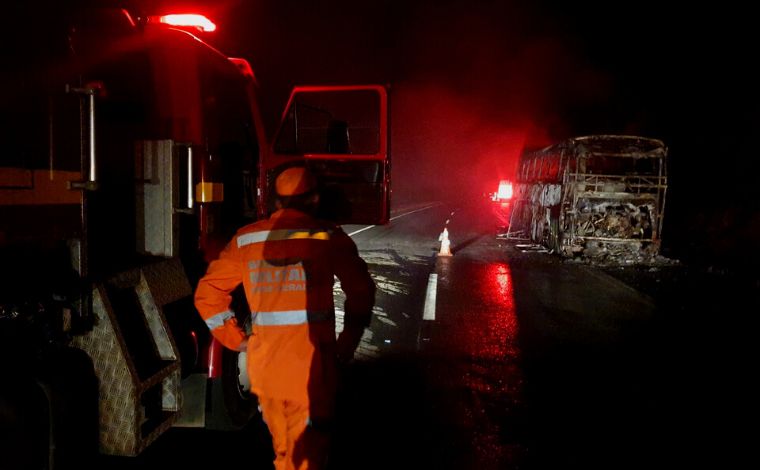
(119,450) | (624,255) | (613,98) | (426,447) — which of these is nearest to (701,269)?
(624,255)

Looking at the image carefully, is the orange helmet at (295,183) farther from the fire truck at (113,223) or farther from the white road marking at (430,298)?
the white road marking at (430,298)

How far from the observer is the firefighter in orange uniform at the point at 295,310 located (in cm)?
271

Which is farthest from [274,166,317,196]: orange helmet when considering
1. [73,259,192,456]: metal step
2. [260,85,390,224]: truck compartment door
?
[260,85,390,224]: truck compartment door

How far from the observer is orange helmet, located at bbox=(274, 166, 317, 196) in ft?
9.27

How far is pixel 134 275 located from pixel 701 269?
12419 millimetres

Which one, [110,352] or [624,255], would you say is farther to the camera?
[624,255]

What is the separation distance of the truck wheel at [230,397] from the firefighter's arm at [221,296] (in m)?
0.96

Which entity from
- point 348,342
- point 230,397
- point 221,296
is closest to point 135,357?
point 221,296

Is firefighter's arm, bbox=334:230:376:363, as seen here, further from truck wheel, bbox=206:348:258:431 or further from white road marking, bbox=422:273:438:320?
white road marking, bbox=422:273:438:320

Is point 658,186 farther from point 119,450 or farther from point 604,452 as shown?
point 119,450

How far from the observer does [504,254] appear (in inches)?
590

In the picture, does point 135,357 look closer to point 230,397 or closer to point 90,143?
point 230,397

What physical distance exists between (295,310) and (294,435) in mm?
592

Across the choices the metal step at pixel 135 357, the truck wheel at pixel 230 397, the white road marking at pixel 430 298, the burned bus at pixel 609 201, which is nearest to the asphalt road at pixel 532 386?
the white road marking at pixel 430 298
